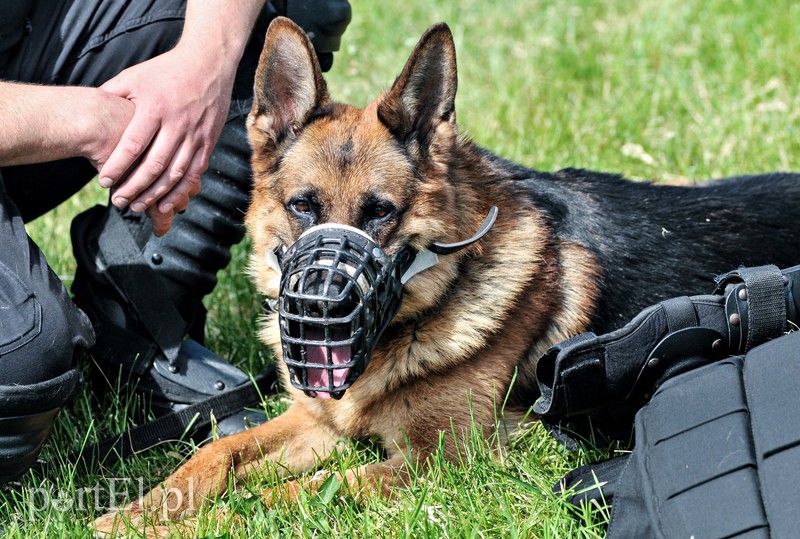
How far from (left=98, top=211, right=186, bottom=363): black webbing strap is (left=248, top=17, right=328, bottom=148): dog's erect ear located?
2.23 feet

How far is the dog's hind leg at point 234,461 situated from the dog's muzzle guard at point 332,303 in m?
0.39

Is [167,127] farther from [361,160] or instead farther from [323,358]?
[323,358]

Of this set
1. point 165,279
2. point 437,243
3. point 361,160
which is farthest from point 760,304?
point 165,279

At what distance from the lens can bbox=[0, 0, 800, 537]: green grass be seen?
237cm

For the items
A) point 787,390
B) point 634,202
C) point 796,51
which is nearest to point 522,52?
point 796,51

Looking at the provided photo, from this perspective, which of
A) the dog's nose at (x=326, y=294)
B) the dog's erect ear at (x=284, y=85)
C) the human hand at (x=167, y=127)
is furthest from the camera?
the dog's erect ear at (x=284, y=85)

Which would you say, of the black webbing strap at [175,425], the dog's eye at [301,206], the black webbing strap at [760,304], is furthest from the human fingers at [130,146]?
the black webbing strap at [760,304]

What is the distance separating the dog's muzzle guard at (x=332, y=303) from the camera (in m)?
2.30

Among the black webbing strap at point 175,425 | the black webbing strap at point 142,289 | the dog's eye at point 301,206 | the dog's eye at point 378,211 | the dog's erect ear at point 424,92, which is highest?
the dog's erect ear at point 424,92

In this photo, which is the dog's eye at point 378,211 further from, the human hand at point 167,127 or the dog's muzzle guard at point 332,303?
the human hand at point 167,127

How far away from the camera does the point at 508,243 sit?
2.89 metres

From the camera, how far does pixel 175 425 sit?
9.77 feet

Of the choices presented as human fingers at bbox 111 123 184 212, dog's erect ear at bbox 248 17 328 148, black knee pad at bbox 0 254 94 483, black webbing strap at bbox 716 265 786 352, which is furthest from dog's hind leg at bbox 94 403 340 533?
black webbing strap at bbox 716 265 786 352

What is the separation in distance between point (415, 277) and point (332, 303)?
1.69ft
